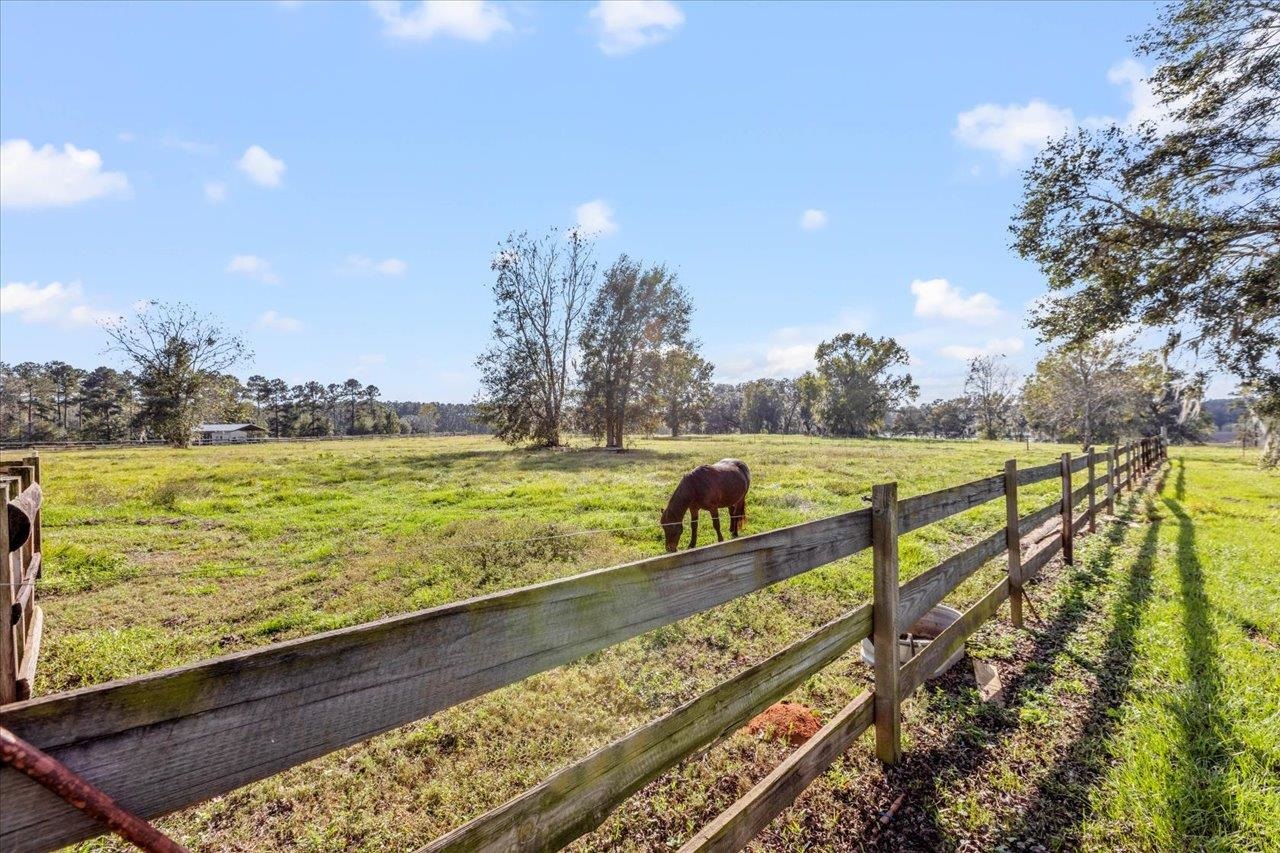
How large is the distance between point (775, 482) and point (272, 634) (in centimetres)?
1323

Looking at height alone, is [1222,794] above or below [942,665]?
below

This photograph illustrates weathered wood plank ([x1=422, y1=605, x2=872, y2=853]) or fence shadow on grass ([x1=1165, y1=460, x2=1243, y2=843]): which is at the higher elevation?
weathered wood plank ([x1=422, y1=605, x2=872, y2=853])

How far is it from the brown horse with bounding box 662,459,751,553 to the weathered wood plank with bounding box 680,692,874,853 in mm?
4973

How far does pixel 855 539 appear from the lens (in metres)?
3.11

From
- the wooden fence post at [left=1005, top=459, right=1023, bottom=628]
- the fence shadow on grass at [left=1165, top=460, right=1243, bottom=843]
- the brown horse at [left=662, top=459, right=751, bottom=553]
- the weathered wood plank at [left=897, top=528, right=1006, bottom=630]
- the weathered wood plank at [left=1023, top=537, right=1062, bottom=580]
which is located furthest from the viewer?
the brown horse at [left=662, top=459, right=751, bottom=553]

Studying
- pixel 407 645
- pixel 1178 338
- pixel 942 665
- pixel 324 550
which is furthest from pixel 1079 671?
pixel 1178 338

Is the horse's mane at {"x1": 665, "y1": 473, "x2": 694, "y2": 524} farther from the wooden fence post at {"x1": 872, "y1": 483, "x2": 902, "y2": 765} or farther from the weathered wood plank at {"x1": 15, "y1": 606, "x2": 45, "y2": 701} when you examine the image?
the weathered wood plank at {"x1": 15, "y1": 606, "x2": 45, "y2": 701}

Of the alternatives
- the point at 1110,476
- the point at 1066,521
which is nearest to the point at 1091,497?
the point at 1110,476

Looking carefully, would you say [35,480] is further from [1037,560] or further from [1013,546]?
[1037,560]

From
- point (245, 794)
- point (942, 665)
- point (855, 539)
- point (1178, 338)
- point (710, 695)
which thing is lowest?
point (245, 794)

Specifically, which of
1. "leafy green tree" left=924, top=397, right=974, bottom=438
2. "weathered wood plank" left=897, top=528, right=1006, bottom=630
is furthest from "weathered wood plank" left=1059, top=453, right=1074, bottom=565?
"leafy green tree" left=924, top=397, right=974, bottom=438

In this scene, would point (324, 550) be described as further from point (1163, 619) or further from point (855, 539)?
point (1163, 619)

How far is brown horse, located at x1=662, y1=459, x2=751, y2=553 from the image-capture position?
8586mm

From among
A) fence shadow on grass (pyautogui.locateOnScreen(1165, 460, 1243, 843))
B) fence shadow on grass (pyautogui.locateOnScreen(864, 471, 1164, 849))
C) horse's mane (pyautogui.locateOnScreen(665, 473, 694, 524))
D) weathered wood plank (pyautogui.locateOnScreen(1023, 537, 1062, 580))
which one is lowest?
fence shadow on grass (pyautogui.locateOnScreen(864, 471, 1164, 849))
